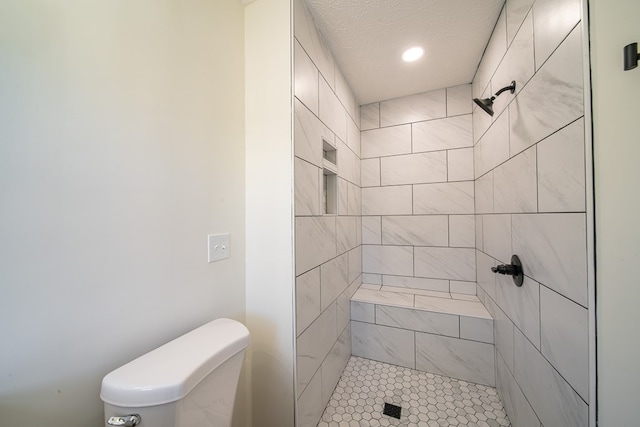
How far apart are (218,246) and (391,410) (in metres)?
1.34

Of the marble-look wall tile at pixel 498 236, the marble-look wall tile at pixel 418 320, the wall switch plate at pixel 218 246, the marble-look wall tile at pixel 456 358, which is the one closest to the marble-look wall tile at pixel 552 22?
the marble-look wall tile at pixel 498 236

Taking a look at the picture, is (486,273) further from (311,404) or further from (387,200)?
(311,404)

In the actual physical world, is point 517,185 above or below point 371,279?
above

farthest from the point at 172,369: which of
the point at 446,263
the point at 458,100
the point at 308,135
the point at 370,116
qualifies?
the point at 458,100

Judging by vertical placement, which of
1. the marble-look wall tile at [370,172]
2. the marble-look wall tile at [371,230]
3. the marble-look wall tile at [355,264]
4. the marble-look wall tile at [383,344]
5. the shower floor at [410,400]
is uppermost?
the marble-look wall tile at [370,172]

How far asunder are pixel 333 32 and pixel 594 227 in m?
1.43

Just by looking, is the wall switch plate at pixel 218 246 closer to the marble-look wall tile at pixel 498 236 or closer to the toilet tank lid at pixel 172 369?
the toilet tank lid at pixel 172 369

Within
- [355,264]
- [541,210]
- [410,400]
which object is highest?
[541,210]

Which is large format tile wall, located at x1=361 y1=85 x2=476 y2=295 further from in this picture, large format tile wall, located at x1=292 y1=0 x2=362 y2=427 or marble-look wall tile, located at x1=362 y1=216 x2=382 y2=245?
large format tile wall, located at x1=292 y1=0 x2=362 y2=427

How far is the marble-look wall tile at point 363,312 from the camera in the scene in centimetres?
167

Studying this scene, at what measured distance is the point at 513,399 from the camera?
1104 mm

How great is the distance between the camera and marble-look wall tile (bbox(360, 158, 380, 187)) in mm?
2008

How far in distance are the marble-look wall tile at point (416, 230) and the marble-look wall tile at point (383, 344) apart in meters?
0.72

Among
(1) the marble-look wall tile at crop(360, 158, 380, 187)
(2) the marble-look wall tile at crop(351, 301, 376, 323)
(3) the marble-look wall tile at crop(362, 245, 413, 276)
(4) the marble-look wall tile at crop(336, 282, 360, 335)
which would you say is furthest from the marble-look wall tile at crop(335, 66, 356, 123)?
(2) the marble-look wall tile at crop(351, 301, 376, 323)
